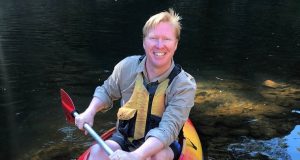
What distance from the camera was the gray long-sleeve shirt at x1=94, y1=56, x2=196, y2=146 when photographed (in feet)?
11.0

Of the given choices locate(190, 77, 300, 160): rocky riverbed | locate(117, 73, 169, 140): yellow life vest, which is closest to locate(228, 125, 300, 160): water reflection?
locate(190, 77, 300, 160): rocky riverbed

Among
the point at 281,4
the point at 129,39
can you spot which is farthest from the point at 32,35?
the point at 281,4

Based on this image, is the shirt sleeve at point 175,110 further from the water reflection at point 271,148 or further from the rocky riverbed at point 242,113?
the water reflection at point 271,148

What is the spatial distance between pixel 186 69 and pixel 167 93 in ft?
20.8

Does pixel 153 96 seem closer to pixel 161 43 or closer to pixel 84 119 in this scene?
pixel 161 43

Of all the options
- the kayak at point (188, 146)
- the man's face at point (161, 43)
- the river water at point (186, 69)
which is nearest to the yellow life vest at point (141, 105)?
the man's face at point (161, 43)

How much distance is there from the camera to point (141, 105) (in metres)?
3.62

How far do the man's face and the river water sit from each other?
224cm

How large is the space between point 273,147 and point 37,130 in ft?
11.0

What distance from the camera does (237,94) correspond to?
7785 mm

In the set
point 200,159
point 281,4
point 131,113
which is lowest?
point 281,4

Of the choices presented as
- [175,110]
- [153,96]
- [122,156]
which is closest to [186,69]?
[153,96]

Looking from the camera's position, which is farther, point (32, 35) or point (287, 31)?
point (287, 31)

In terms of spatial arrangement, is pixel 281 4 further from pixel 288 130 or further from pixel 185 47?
pixel 288 130
